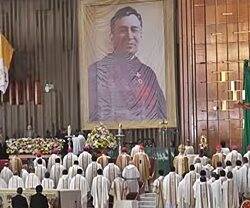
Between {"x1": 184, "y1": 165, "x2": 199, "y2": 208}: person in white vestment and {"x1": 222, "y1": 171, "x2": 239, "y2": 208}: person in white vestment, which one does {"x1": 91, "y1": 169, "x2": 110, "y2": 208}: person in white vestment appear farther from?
{"x1": 222, "y1": 171, "x2": 239, "y2": 208}: person in white vestment

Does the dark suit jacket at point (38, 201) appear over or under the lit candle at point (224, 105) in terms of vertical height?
under

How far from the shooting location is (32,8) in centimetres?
3150

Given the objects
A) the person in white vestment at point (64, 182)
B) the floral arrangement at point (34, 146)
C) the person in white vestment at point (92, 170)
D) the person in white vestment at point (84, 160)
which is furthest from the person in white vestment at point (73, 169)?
the floral arrangement at point (34, 146)

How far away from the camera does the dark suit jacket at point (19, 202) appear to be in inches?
677

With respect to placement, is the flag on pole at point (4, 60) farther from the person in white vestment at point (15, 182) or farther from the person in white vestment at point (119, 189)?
the person in white vestment at point (119, 189)

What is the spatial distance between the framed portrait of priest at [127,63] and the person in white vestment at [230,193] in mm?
9190

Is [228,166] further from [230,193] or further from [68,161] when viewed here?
[68,161]

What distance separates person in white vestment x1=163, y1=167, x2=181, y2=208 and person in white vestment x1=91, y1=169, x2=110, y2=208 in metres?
1.61

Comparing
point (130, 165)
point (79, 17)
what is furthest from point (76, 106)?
point (130, 165)

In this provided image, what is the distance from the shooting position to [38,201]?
55.6 ft

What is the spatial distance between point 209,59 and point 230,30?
1.30 metres

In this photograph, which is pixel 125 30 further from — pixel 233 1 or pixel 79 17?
pixel 233 1

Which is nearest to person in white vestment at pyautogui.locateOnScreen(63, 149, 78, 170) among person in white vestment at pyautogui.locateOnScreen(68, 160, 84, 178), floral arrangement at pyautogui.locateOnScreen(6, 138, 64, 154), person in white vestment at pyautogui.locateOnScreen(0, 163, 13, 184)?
person in white vestment at pyautogui.locateOnScreen(68, 160, 84, 178)

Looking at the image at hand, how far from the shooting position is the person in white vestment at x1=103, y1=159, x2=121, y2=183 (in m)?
21.9
